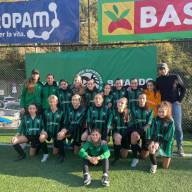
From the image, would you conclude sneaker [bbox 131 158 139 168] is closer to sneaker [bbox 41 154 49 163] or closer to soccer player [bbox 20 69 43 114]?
sneaker [bbox 41 154 49 163]

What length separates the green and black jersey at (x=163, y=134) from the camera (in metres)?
6.09

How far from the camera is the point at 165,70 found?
688 centimetres

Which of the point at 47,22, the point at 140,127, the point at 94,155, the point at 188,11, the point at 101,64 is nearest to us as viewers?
the point at 94,155

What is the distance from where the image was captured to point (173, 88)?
6.80m

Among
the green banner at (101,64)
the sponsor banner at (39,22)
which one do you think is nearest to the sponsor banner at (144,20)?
the green banner at (101,64)

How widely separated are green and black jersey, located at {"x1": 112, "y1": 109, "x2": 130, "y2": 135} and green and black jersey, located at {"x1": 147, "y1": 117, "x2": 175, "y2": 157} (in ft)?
1.60

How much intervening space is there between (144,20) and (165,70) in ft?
5.66

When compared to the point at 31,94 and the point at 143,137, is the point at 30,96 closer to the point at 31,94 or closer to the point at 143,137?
the point at 31,94

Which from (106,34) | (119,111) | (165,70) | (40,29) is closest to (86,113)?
(119,111)

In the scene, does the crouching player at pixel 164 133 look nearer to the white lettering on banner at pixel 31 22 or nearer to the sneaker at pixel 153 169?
the sneaker at pixel 153 169

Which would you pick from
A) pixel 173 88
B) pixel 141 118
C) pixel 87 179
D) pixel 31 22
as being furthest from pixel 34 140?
pixel 31 22

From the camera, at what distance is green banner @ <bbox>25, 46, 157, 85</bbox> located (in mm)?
8383

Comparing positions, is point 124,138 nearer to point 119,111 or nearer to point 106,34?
point 119,111

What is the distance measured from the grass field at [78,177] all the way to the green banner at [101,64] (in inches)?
101
